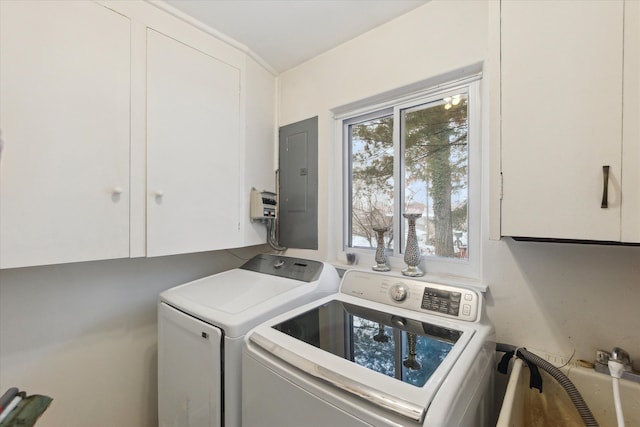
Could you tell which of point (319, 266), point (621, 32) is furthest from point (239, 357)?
point (621, 32)

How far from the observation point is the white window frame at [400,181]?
132cm

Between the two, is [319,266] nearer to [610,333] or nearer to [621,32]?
[610,333]

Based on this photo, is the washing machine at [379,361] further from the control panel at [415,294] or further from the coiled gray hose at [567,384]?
the coiled gray hose at [567,384]

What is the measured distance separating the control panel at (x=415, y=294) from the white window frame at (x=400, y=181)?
266 millimetres

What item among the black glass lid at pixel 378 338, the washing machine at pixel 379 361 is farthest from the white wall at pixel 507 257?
the black glass lid at pixel 378 338

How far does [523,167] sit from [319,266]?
101 cm

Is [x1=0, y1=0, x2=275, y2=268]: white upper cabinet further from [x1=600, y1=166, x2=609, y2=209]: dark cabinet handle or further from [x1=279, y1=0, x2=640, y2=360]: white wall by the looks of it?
[x1=600, y1=166, x2=609, y2=209]: dark cabinet handle

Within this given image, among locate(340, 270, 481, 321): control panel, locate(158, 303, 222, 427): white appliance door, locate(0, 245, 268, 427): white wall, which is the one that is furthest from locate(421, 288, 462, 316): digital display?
locate(0, 245, 268, 427): white wall

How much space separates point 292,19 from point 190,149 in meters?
0.92

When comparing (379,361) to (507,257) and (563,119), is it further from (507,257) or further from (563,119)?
(563,119)

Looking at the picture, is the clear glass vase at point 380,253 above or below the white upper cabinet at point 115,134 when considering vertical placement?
below

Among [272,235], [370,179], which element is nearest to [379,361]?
[370,179]

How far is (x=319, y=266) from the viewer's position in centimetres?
149

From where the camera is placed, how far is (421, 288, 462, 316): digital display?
1103mm
